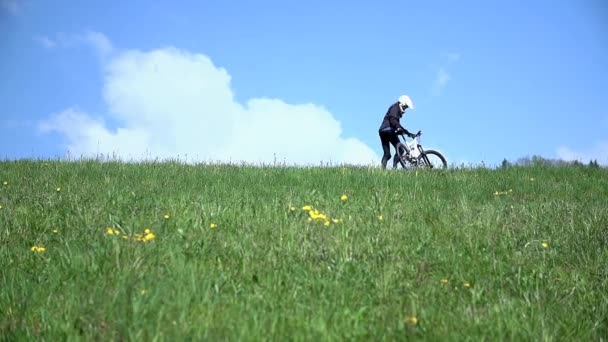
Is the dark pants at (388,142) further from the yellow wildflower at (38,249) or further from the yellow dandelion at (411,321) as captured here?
the yellow dandelion at (411,321)

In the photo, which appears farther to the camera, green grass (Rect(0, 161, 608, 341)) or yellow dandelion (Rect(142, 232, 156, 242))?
yellow dandelion (Rect(142, 232, 156, 242))

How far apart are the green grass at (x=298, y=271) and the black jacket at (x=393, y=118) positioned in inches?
395

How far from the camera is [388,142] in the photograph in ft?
62.4

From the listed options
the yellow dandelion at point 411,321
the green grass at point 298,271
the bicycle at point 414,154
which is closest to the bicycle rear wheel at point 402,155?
the bicycle at point 414,154

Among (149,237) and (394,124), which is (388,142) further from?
(149,237)

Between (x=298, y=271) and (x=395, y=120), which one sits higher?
(x=395, y=120)

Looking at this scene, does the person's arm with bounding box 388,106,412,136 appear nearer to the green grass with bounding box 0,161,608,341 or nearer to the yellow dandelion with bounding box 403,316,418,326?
the green grass with bounding box 0,161,608,341

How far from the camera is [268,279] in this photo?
432 cm

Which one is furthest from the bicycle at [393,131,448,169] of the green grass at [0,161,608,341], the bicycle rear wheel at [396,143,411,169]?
the green grass at [0,161,608,341]

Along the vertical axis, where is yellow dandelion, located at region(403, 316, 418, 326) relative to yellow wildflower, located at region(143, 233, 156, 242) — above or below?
below

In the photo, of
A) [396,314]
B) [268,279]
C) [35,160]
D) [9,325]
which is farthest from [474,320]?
[35,160]

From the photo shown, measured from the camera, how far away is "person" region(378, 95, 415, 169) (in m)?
18.2

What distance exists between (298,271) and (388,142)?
1477 centimetres

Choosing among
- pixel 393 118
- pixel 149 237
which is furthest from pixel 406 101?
pixel 149 237
